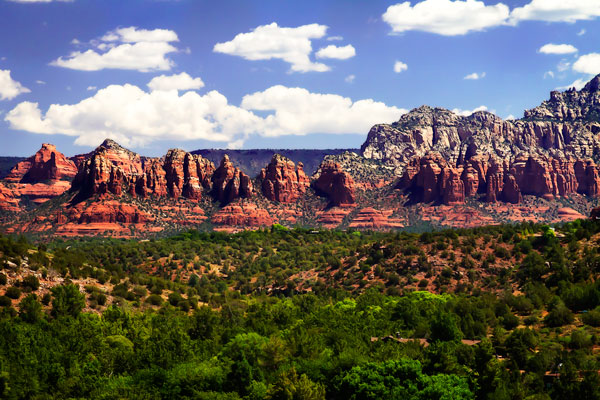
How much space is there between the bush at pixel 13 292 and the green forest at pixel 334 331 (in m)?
0.22

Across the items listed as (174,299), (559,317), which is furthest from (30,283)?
(559,317)

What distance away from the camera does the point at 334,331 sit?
2635 inches

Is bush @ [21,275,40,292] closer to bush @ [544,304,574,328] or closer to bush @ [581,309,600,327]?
bush @ [544,304,574,328]

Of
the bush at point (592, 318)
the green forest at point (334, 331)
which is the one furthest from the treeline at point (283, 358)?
the bush at point (592, 318)

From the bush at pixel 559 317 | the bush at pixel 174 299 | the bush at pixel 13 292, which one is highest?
the bush at pixel 13 292

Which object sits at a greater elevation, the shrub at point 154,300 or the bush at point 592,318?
the bush at point 592,318

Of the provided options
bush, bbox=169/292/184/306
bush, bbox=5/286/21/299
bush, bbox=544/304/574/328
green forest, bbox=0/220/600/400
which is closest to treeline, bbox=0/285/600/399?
green forest, bbox=0/220/600/400

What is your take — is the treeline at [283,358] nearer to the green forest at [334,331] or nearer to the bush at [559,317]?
the green forest at [334,331]

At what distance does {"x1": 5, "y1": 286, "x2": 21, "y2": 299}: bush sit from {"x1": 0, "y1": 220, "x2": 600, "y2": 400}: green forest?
0.73 feet

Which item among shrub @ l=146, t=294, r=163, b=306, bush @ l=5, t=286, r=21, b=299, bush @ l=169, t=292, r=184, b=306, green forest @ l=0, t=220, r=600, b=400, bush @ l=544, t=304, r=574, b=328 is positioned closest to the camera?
green forest @ l=0, t=220, r=600, b=400

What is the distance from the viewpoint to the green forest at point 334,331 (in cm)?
4878

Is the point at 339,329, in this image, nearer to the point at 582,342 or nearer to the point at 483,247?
the point at 582,342

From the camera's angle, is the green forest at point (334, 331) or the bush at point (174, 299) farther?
the bush at point (174, 299)

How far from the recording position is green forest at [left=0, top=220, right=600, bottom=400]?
48.8 m
